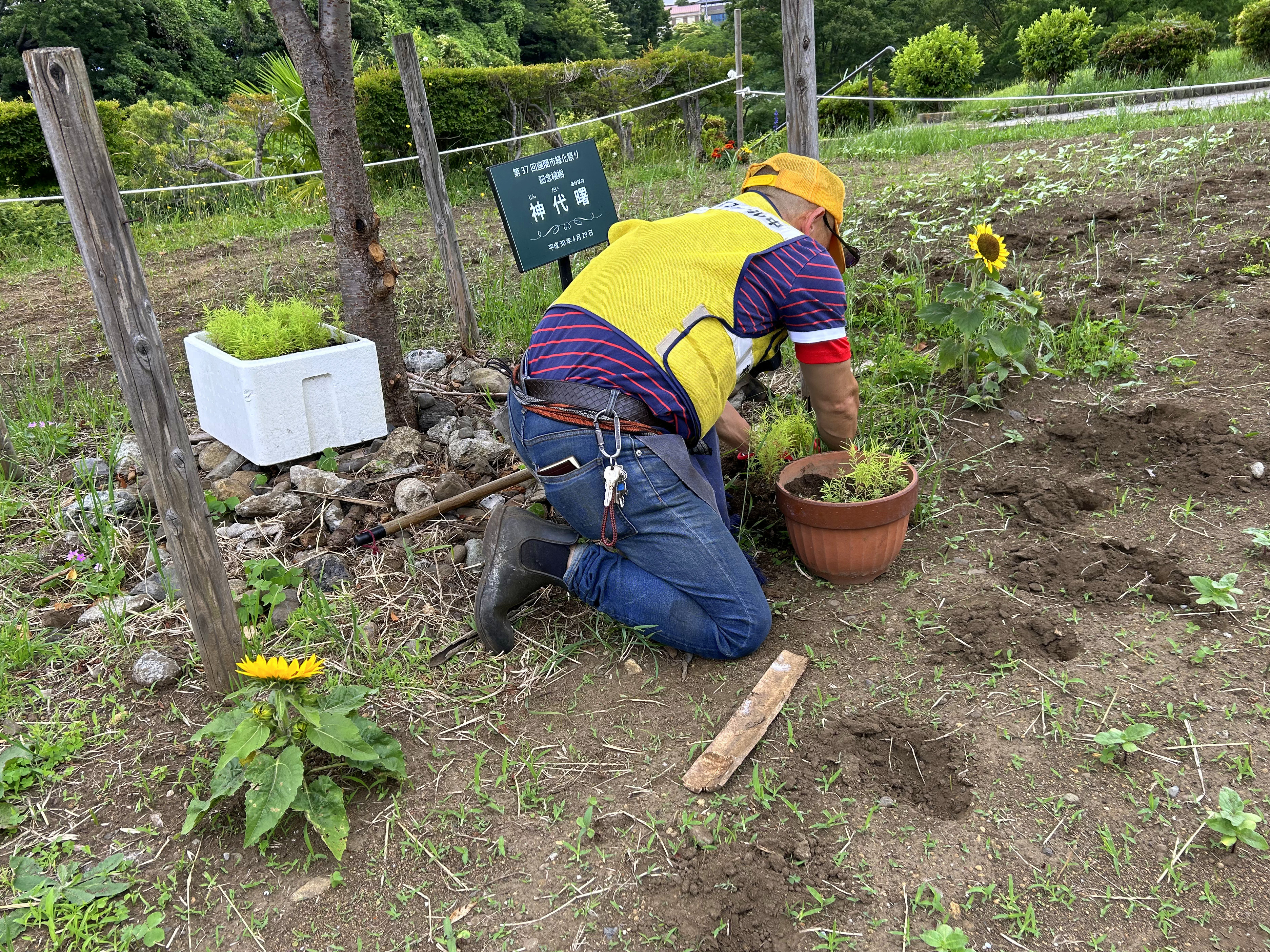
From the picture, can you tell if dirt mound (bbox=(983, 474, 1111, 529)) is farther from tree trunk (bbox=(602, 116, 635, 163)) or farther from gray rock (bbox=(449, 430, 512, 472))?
tree trunk (bbox=(602, 116, 635, 163))

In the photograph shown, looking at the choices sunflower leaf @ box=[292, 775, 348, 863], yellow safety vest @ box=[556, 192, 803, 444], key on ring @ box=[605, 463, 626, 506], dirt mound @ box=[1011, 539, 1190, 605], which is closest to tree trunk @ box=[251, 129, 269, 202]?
yellow safety vest @ box=[556, 192, 803, 444]

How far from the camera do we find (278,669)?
6.21 ft

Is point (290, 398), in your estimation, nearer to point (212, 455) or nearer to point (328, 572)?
point (212, 455)

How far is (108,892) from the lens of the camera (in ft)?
6.05

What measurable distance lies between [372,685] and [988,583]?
70.0 inches

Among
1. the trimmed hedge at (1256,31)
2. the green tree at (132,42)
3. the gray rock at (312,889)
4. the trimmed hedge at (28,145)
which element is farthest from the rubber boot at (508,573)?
the green tree at (132,42)

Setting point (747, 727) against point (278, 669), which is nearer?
point (278, 669)

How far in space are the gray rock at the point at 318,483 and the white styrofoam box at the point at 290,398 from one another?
0.45 feet

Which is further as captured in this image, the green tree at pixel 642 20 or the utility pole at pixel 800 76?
the green tree at pixel 642 20

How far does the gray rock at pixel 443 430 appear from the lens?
3.60m

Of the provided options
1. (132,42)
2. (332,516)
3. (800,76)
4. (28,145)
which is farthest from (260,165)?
(132,42)

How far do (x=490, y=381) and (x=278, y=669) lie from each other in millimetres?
2284

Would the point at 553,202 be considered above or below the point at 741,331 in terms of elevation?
above

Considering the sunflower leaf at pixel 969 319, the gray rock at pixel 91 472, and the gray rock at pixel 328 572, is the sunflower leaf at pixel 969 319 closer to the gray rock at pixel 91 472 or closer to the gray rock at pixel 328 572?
the gray rock at pixel 328 572
